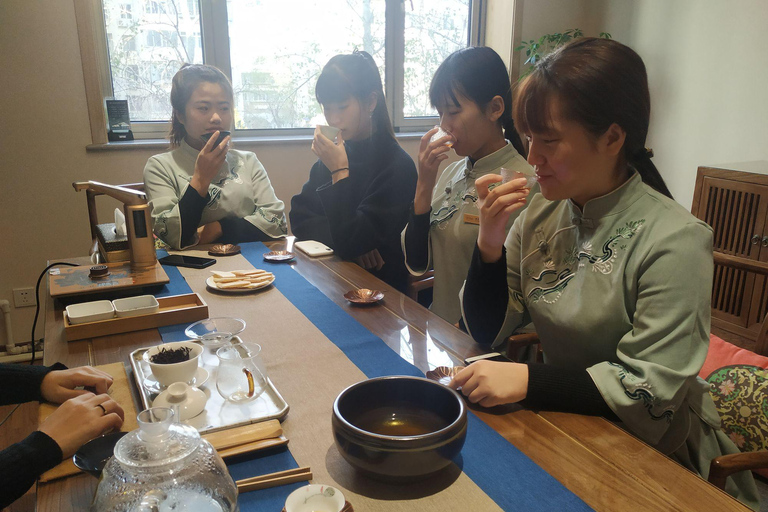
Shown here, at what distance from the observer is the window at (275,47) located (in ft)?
10.6

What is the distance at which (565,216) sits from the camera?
1.20 meters

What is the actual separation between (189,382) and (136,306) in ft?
1.47

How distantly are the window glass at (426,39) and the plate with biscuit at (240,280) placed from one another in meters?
2.69

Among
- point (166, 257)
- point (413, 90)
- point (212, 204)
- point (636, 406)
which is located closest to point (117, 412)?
point (636, 406)

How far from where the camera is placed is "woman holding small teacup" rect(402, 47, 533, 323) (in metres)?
1.59

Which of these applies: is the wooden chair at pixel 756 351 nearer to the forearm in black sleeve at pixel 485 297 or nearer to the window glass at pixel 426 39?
the forearm in black sleeve at pixel 485 297

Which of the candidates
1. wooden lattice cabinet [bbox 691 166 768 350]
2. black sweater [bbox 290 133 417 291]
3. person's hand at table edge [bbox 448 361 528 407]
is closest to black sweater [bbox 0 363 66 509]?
person's hand at table edge [bbox 448 361 528 407]

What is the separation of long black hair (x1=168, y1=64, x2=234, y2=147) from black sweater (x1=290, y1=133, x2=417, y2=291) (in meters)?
0.56

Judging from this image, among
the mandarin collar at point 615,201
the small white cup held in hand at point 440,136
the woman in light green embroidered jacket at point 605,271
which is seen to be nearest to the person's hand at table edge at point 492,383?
the woman in light green embroidered jacket at point 605,271

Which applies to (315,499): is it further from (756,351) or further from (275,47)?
(275,47)

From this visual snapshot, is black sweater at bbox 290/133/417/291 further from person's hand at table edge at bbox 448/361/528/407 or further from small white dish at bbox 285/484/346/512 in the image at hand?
small white dish at bbox 285/484/346/512

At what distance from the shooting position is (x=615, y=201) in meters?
1.07

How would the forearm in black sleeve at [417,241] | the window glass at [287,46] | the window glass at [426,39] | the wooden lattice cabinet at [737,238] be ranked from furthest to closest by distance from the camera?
the window glass at [426,39]
the window glass at [287,46]
the wooden lattice cabinet at [737,238]
the forearm in black sleeve at [417,241]

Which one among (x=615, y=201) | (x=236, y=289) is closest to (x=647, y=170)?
(x=615, y=201)
